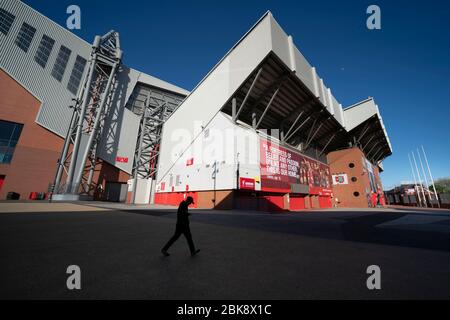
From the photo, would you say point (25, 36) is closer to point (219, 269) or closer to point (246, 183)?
point (246, 183)

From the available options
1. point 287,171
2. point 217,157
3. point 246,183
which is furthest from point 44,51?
point 287,171

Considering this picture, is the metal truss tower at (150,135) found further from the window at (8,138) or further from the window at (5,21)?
the window at (5,21)

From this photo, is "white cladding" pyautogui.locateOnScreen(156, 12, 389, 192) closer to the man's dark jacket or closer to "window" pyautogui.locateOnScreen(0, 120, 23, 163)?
the man's dark jacket

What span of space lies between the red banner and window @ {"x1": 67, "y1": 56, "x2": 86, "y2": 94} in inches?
1256

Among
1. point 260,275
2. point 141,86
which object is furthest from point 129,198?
point 260,275

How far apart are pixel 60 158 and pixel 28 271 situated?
30381mm

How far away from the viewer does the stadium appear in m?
18.6

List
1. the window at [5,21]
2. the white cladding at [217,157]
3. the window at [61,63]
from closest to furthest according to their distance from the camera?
the white cladding at [217,157] → the window at [5,21] → the window at [61,63]

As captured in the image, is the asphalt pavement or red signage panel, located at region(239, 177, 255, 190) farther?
red signage panel, located at region(239, 177, 255, 190)

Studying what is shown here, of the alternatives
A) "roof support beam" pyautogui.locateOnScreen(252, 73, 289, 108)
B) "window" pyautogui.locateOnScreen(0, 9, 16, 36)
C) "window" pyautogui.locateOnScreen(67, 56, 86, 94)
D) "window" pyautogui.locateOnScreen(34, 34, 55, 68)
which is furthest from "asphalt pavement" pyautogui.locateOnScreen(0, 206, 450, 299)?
"window" pyautogui.locateOnScreen(0, 9, 16, 36)

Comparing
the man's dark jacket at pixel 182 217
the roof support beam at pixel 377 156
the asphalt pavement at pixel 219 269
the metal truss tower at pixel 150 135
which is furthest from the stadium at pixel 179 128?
the roof support beam at pixel 377 156

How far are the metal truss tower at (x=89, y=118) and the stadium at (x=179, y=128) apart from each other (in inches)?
7.4

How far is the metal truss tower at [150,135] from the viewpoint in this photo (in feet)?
111
